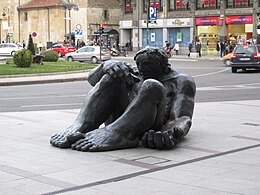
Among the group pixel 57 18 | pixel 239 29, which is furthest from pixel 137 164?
pixel 57 18

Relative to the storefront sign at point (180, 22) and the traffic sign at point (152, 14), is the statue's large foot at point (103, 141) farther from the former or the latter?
the storefront sign at point (180, 22)

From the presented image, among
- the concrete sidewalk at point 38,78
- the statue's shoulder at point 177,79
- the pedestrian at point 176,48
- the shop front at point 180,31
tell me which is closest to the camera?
the statue's shoulder at point 177,79

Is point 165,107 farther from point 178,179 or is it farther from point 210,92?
point 210,92

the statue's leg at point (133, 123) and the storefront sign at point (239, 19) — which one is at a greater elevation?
the storefront sign at point (239, 19)

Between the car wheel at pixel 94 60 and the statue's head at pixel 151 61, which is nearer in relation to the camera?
the statue's head at pixel 151 61

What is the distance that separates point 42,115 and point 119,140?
4.79 meters

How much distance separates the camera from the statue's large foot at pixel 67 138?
25.5 feet

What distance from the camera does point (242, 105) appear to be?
46.8 ft

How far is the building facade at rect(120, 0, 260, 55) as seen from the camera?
53.9 meters

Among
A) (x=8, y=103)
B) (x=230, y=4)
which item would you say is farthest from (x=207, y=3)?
(x=8, y=103)

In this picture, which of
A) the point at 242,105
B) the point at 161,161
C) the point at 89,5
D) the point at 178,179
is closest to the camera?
the point at 178,179

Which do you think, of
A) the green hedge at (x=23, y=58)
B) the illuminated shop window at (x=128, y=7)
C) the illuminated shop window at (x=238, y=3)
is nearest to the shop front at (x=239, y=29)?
the illuminated shop window at (x=238, y=3)

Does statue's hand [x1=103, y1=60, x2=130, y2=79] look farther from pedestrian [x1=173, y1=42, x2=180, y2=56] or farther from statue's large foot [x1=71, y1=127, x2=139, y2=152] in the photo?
pedestrian [x1=173, y1=42, x2=180, y2=56]

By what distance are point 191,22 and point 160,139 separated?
168 feet
